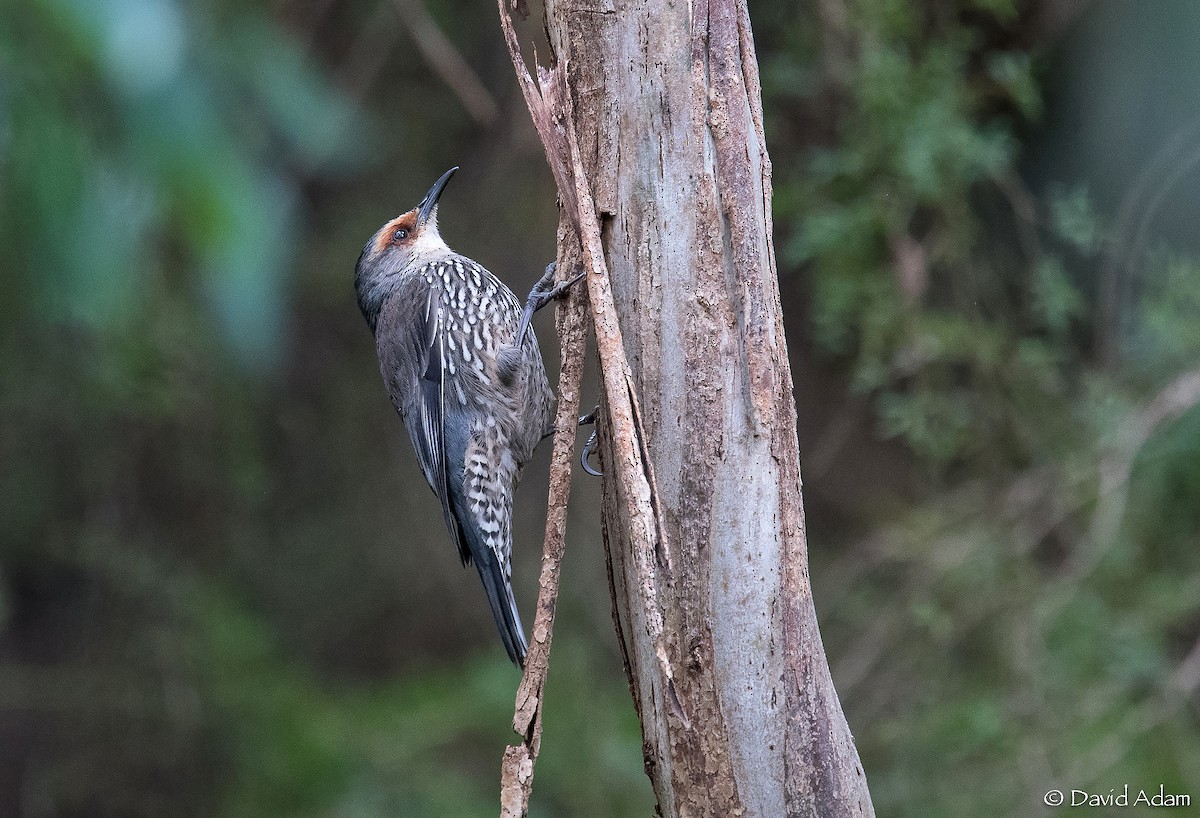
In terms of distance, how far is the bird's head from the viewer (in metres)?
3.10

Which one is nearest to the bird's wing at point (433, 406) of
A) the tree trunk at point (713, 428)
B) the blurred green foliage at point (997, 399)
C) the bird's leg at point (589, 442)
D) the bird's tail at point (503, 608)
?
the bird's tail at point (503, 608)

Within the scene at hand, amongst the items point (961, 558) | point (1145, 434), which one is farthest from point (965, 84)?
point (961, 558)

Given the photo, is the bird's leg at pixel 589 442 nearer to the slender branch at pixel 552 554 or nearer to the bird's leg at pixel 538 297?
the slender branch at pixel 552 554

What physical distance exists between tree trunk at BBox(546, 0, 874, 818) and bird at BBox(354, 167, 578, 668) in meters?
0.96

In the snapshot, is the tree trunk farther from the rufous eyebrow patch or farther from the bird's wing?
the rufous eyebrow patch

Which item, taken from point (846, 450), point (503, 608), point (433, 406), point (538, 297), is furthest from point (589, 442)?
point (846, 450)

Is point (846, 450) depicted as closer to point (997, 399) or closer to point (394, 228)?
point (997, 399)

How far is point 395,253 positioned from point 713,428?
5.53 feet

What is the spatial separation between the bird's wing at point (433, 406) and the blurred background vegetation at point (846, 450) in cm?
47

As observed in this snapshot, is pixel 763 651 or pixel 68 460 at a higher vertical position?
pixel 68 460

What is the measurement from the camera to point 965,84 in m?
3.18

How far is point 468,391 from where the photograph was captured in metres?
2.82

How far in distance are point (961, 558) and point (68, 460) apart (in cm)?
280

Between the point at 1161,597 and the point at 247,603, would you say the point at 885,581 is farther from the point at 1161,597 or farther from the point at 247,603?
the point at 247,603
